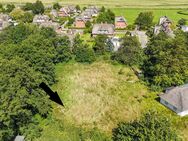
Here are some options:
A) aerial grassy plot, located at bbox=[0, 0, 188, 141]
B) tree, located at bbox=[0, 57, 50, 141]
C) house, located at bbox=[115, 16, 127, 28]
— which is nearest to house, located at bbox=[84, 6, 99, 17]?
house, located at bbox=[115, 16, 127, 28]

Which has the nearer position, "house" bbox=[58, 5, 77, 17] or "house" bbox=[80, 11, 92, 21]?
"house" bbox=[80, 11, 92, 21]

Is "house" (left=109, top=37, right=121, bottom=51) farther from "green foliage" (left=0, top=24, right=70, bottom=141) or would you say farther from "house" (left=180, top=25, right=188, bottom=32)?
"green foliage" (left=0, top=24, right=70, bottom=141)

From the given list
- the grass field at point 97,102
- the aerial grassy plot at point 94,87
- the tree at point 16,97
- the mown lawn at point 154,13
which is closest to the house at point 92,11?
the mown lawn at point 154,13

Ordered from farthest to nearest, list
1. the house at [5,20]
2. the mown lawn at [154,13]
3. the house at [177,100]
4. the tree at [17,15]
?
the mown lawn at [154,13], the tree at [17,15], the house at [5,20], the house at [177,100]

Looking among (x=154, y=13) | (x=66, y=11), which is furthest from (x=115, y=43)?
(x=154, y=13)

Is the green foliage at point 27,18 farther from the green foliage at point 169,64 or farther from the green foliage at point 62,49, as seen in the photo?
the green foliage at point 169,64
